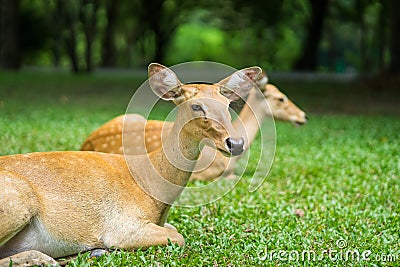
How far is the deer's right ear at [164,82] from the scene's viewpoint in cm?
459

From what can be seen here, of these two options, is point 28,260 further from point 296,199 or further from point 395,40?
point 395,40

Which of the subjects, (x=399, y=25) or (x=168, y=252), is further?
(x=399, y=25)

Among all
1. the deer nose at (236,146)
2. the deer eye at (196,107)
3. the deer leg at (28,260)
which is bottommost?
the deer leg at (28,260)

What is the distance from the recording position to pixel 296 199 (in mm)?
6660

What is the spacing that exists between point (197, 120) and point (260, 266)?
3.36ft

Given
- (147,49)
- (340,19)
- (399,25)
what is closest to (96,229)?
(399,25)

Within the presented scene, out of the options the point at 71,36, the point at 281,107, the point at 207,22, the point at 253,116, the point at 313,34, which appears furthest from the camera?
the point at 207,22

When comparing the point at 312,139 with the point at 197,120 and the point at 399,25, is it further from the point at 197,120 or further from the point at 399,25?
the point at 399,25

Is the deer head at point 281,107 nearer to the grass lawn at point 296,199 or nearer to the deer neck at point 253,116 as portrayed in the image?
the deer neck at point 253,116

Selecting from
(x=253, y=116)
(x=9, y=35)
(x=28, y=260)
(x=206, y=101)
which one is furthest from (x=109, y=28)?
(x=28, y=260)

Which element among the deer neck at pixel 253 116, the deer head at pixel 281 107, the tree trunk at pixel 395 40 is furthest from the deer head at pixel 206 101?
the tree trunk at pixel 395 40

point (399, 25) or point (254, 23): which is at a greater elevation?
point (399, 25)

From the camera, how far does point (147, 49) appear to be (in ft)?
107

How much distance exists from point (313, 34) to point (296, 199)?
20675 millimetres
